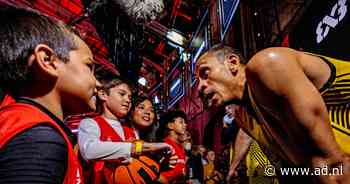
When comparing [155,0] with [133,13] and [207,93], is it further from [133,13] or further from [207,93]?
[207,93]

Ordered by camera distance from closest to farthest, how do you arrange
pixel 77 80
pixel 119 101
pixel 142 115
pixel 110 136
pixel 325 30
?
pixel 77 80 < pixel 110 136 < pixel 119 101 < pixel 325 30 < pixel 142 115

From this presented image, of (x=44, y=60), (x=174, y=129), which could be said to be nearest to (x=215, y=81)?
(x=44, y=60)

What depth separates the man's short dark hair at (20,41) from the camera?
2.91 feet

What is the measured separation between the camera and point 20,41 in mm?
885

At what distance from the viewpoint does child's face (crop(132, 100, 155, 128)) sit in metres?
3.11

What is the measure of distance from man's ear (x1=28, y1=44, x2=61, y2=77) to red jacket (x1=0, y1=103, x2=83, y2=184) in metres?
0.15

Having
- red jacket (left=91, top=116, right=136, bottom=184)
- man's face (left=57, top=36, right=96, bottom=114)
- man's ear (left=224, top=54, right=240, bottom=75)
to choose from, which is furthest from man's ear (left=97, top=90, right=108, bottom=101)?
man's face (left=57, top=36, right=96, bottom=114)

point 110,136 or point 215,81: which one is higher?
point 215,81

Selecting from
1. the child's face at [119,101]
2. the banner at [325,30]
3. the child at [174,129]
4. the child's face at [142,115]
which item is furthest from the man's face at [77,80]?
the child at [174,129]

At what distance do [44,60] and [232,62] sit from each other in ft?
5.28

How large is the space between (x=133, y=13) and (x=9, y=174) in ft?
12.2

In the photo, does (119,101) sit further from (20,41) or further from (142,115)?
(20,41)

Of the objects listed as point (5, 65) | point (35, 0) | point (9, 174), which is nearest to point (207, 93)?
point (5, 65)

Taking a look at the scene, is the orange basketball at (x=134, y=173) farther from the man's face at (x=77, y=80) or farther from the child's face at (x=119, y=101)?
the man's face at (x=77, y=80)
